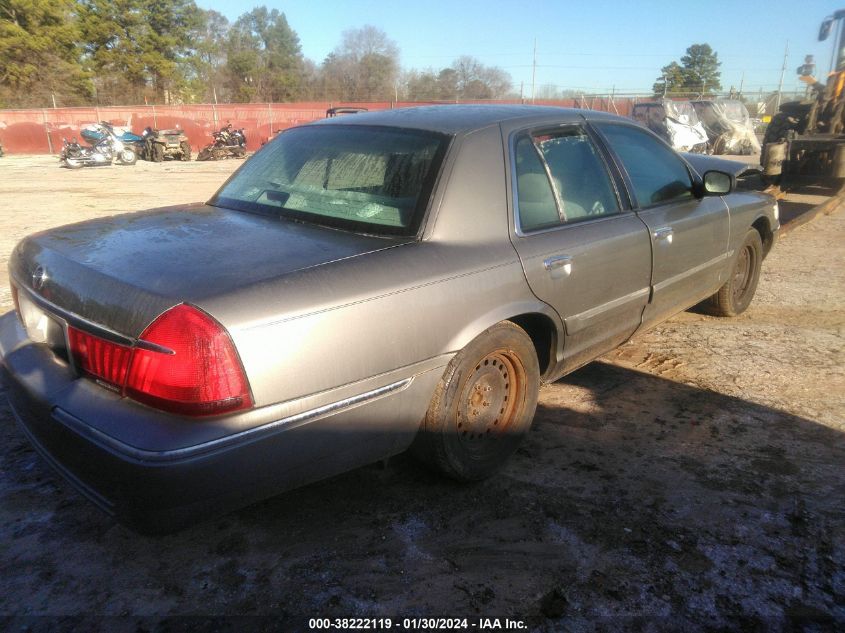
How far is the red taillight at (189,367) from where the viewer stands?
73.9 inches

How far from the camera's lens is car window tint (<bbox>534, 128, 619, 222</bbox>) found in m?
3.14

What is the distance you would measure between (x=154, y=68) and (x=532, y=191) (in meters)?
54.9

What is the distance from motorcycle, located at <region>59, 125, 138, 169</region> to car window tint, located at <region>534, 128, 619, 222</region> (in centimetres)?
2234

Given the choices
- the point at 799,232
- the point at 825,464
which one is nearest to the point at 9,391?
the point at 825,464

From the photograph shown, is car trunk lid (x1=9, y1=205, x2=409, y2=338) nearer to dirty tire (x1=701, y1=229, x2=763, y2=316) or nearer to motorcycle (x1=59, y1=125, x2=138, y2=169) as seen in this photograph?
dirty tire (x1=701, y1=229, x2=763, y2=316)

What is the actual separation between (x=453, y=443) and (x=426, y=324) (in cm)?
56

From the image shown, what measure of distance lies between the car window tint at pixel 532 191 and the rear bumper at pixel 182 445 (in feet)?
3.14

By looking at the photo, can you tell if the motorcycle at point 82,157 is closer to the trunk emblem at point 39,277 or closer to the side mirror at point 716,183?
the trunk emblem at point 39,277

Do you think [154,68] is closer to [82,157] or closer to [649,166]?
[82,157]

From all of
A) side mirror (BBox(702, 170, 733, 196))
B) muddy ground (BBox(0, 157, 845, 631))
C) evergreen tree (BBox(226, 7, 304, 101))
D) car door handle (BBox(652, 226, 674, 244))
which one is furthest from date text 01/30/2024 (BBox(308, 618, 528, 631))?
evergreen tree (BBox(226, 7, 304, 101))

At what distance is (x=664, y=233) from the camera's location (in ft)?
11.8

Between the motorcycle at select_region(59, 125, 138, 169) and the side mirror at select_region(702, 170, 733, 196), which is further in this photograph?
the motorcycle at select_region(59, 125, 138, 169)

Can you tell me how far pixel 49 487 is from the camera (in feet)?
9.08

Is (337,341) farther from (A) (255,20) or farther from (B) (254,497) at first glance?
(A) (255,20)
